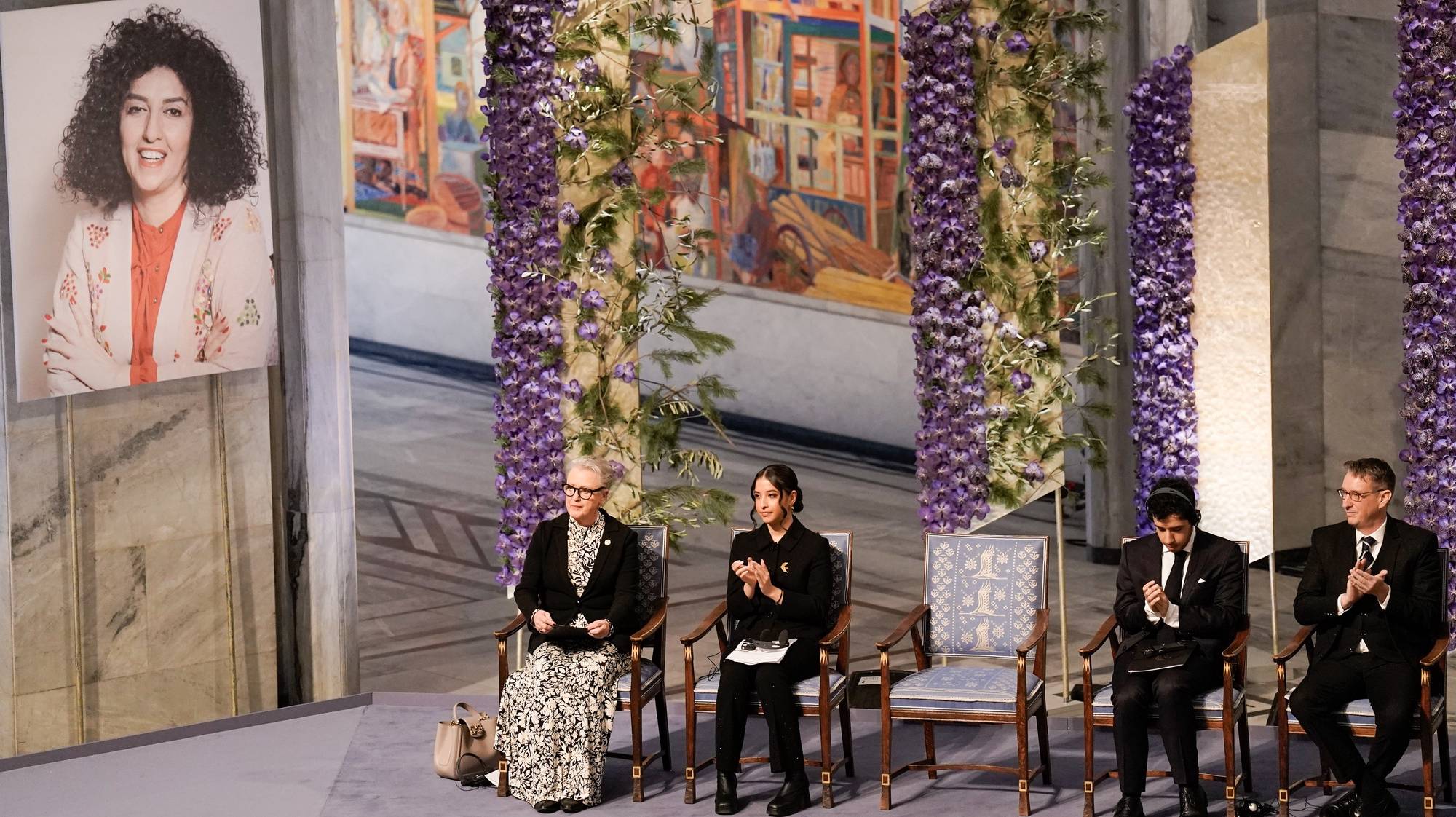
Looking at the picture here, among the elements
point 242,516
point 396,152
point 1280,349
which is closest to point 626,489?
point 242,516

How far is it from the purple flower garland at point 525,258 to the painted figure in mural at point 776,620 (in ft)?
3.25

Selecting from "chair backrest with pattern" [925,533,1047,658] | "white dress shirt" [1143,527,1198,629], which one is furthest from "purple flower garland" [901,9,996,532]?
"white dress shirt" [1143,527,1198,629]

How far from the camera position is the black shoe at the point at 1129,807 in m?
5.92

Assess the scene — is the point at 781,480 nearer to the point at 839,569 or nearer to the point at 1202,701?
the point at 839,569

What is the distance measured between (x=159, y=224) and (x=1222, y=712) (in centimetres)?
417

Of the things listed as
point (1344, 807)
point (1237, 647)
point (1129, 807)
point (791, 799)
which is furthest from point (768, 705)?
point (1344, 807)

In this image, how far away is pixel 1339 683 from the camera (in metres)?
5.82

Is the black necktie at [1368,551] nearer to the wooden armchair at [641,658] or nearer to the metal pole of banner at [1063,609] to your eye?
the metal pole of banner at [1063,609]

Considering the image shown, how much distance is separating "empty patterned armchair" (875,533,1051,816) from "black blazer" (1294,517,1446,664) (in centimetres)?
88

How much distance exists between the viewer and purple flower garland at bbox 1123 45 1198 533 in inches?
A: 302

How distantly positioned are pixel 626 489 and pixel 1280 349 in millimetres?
3763

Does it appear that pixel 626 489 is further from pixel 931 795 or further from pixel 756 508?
pixel 931 795

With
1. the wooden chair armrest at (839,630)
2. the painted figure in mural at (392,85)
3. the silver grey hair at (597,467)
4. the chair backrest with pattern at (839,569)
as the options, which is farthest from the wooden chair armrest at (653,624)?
the painted figure in mural at (392,85)

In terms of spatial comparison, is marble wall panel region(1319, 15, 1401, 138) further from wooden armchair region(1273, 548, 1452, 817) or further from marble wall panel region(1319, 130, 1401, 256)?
wooden armchair region(1273, 548, 1452, 817)
